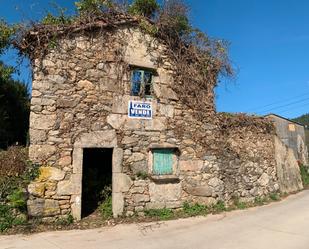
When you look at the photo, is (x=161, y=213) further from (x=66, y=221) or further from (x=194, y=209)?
(x=66, y=221)

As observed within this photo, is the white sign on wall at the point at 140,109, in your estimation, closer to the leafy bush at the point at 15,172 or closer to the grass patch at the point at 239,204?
the leafy bush at the point at 15,172

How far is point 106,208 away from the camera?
8.02 meters

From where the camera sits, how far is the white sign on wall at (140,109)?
8375 millimetres

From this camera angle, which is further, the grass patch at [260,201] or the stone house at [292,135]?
the stone house at [292,135]

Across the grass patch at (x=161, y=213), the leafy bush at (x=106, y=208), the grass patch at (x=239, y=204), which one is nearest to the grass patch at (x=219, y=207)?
the grass patch at (x=239, y=204)

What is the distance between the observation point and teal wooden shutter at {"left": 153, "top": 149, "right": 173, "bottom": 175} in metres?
8.47

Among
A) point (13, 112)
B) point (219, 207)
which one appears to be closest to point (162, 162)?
point (219, 207)

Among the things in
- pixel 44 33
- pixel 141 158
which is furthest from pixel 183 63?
pixel 44 33

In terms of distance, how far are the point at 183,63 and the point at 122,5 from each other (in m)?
2.22

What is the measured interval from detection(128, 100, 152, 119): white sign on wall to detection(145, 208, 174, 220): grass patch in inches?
90.8

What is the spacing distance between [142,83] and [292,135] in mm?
9678

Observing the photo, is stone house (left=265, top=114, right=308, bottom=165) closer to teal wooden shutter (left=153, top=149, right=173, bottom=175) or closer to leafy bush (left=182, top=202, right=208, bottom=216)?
leafy bush (left=182, top=202, right=208, bottom=216)

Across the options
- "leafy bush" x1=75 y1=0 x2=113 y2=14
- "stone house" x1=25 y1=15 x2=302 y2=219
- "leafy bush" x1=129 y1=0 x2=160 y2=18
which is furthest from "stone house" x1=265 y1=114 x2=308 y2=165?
"leafy bush" x1=75 y1=0 x2=113 y2=14

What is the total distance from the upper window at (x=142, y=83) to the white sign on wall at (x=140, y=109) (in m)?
0.26
